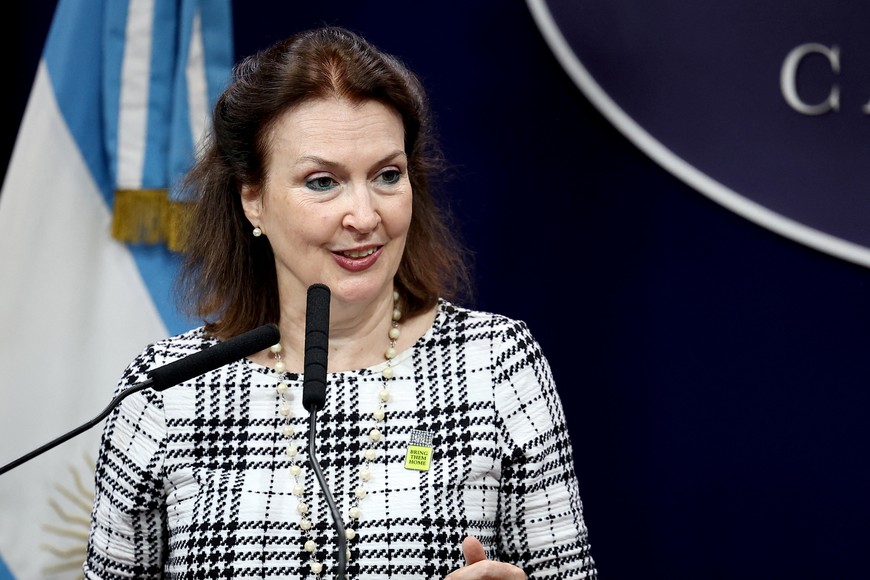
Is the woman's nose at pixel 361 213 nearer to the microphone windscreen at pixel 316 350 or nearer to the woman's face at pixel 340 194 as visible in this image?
the woman's face at pixel 340 194

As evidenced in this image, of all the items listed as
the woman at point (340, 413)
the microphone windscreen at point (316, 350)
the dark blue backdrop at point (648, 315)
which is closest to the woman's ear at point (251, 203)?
the woman at point (340, 413)

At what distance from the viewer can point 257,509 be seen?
1.65 meters

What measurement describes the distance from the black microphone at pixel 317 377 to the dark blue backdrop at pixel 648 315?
115 cm

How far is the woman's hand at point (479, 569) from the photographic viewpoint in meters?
1.42

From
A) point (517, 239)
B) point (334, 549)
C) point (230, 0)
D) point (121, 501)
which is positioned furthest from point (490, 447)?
point (230, 0)

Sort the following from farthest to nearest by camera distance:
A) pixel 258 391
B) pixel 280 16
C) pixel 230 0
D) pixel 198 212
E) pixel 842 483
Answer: pixel 280 16 → pixel 230 0 → pixel 842 483 → pixel 198 212 → pixel 258 391

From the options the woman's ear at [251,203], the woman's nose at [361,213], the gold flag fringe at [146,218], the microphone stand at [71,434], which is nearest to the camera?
the microphone stand at [71,434]

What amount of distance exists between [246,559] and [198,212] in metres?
0.62

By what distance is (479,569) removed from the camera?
4.65ft

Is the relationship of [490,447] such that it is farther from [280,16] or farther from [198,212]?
[280,16]

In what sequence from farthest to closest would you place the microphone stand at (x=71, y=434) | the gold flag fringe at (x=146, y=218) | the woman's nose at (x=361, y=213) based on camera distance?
the gold flag fringe at (x=146, y=218) < the woman's nose at (x=361, y=213) < the microphone stand at (x=71, y=434)

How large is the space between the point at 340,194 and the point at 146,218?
2.31 feet

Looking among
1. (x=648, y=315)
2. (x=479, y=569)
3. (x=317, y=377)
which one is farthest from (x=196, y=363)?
(x=648, y=315)

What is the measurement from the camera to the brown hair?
5.54 ft
